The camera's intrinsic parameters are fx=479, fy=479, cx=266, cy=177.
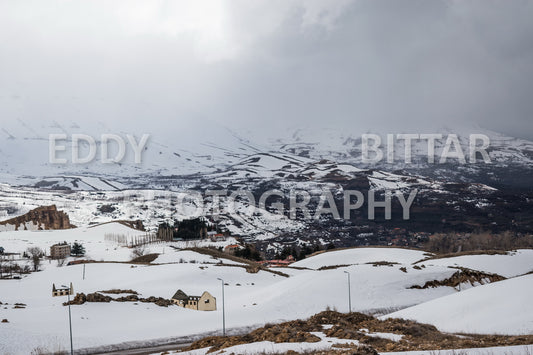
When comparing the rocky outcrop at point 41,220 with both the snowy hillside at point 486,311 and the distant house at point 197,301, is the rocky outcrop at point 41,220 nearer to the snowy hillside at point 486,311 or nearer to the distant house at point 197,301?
the distant house at point 197,301

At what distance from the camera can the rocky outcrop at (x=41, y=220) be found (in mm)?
135750

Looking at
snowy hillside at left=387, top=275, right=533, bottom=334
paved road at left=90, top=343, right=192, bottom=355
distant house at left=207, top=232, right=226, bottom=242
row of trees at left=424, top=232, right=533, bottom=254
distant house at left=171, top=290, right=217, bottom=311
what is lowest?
row of trees at left=424, top=232, right=533, bottom=254

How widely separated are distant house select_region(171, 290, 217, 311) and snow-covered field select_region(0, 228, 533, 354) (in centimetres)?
164

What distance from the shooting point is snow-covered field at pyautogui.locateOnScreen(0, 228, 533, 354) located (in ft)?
95.8

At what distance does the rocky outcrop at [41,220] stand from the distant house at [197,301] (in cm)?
10838

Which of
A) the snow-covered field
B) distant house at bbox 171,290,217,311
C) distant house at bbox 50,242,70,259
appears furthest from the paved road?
distant house at bbox 50,242,70,259

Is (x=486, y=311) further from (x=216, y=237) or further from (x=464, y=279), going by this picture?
(x=216, y=237)

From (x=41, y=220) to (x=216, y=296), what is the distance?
110 metres

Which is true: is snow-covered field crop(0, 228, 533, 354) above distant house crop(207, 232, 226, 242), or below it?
above

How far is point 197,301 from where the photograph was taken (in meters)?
43.6

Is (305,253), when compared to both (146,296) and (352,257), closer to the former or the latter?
(352,257)

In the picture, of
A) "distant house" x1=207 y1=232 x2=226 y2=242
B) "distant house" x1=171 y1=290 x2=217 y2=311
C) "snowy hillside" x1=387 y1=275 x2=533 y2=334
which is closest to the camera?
"snowy hillside" x1=387 y1=275 x2=533 y2=334

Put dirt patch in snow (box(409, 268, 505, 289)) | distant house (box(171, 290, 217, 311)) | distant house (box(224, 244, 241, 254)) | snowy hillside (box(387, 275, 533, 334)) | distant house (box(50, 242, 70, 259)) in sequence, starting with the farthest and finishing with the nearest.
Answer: distant house (box(224, 244, 241, 254)) < distant house (box(50, 242, 70, 259)) < dirt patch in snow (box(409, 268, 505, 289)) < distant house (box(171, 290, 217, 311)) < snowy hillside (box(387, 275, 533, 334))

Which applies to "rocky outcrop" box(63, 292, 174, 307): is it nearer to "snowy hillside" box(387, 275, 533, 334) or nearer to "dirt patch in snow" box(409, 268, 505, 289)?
"snowy hillside" box(387, 275, 533, 334)
